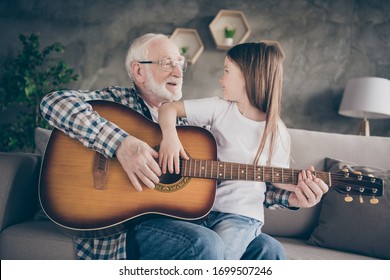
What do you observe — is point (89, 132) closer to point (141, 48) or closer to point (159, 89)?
point (159, 89)

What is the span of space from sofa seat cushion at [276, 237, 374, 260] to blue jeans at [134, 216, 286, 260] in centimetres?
23

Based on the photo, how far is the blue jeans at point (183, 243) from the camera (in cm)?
106

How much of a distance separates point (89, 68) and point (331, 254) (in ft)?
8.93

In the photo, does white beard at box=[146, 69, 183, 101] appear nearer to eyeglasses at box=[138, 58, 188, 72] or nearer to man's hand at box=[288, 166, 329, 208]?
eyeglasses at box=[138, 58, 188, 72]

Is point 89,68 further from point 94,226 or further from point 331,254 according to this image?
point 331,254

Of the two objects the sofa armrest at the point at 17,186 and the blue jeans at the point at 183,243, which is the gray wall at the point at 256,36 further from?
the blue jeans at the point at 183,243

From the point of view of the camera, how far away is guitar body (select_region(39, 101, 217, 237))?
1167 mm

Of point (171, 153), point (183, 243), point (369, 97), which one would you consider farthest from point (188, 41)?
point (183, 243)

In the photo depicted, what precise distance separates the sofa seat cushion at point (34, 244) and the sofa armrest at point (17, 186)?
6cm

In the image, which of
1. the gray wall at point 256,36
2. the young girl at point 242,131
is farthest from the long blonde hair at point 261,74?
the gray wall at point 256,36

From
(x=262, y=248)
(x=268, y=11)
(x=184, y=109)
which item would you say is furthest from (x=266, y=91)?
(x=268, y=11)

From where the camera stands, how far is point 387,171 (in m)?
1.63

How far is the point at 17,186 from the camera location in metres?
1.40

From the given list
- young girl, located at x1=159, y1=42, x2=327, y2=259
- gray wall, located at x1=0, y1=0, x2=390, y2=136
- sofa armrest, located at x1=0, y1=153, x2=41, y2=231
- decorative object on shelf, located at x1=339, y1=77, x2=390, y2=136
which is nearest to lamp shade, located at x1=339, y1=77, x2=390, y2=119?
decorative object on shelf, located at x1=339, y1=77, x2=390, y2=136
